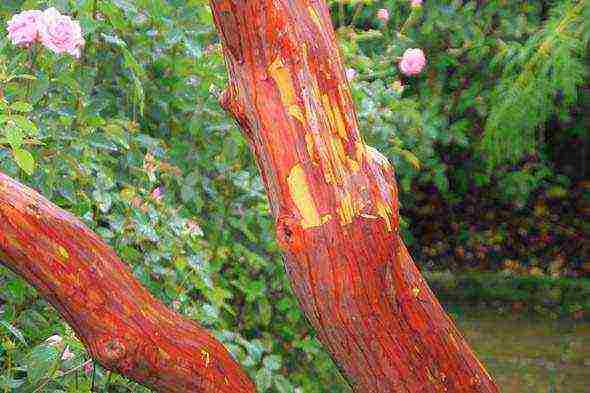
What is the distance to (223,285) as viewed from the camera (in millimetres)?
3977

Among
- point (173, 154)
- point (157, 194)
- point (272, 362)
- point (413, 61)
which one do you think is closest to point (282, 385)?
point (272, 362)

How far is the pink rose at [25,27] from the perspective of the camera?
3.02 metres

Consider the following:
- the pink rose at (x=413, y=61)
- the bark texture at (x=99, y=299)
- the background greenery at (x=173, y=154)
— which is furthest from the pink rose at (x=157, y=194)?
the pink rose at (x=413, y=61)

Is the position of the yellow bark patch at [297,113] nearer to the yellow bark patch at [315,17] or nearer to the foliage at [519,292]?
the yellow bark patch at [315,17]

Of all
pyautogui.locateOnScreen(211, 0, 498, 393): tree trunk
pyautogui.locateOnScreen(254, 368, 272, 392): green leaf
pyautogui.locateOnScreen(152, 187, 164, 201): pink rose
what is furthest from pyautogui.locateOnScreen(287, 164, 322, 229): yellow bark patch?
pyautogui.locateOnScreen(254, 368, 272, 392): green leaf

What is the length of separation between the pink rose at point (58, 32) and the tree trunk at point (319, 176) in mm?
1115

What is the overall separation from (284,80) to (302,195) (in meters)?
0.19

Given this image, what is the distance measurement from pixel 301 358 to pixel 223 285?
→ 0.60 meters

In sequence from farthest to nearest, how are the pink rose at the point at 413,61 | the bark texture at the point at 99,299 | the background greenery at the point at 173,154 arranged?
the pink rose at the point at 413,61, the background greenery at the point at 173,154, the bark texture at the point at 99,299

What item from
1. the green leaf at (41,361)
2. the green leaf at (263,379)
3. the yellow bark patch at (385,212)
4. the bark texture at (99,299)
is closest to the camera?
the bark texture at (99,299)

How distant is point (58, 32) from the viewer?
3002mm

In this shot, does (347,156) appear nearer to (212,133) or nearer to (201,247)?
(201,247)

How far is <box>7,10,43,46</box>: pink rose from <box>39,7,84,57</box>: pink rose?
16mm

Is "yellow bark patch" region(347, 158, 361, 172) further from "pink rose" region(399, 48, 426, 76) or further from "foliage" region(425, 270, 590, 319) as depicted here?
"foliage" region(425, 270, 590, 319)
